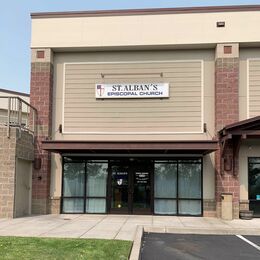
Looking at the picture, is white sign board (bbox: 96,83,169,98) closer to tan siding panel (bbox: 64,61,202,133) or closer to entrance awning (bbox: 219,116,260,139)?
tan siding panel (bbox: 64,61,202,133)

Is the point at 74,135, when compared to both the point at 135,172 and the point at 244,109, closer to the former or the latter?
the point at 135,172

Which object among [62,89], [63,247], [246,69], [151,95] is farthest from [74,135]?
[63,247]

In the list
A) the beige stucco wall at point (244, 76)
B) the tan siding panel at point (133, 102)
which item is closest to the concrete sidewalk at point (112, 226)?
the tan siding panel at point (133, 102)

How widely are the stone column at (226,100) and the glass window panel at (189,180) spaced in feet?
3.10

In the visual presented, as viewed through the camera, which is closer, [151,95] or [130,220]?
[130,220]

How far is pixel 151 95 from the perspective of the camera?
2084cm

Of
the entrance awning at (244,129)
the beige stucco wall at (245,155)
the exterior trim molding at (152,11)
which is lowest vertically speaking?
the beige stucco wall at (245,155)

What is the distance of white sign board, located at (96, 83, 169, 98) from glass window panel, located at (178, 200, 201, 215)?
4896 mm

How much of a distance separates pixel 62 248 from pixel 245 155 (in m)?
11.6

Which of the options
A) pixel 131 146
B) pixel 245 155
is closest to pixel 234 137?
pixel 245 155

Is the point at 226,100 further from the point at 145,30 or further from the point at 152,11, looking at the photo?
the point at 152,11

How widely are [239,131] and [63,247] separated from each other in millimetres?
9824

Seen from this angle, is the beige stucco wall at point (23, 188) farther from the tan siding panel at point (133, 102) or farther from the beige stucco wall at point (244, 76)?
the beige stucco wall at point (244, 76)

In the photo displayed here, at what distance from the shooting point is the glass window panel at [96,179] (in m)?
21.0
